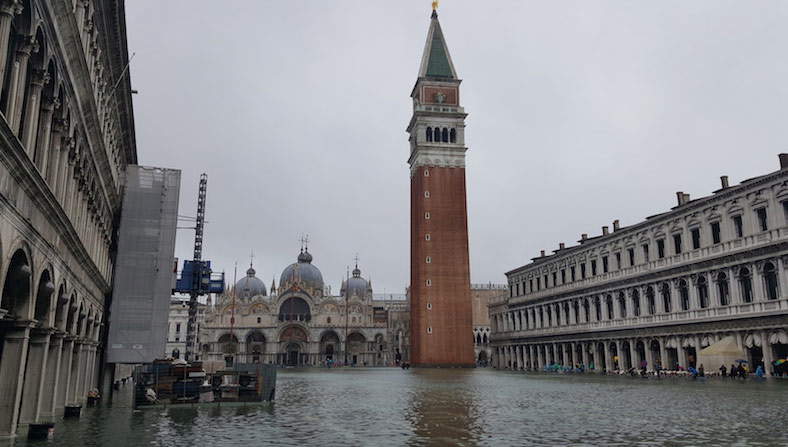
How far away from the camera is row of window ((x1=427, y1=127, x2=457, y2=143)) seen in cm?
8250

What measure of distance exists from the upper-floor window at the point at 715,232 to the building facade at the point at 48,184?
→ 1419 inches

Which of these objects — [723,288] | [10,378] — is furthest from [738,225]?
[10,378]

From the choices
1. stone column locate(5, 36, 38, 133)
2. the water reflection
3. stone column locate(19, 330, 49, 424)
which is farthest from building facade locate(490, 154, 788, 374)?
stone column locate(5, 36, 38, 133)

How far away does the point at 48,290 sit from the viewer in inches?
559

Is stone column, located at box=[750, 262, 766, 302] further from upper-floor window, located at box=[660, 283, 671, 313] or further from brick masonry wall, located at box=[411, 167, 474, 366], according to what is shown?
brick masonry wall, located at box=[411, 167, 474, 366]

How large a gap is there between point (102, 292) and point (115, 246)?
4.87m

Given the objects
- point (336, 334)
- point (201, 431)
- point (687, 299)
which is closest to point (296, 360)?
point (336, 334)

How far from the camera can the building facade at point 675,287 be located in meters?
37.4

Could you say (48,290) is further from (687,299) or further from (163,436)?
(687,299)

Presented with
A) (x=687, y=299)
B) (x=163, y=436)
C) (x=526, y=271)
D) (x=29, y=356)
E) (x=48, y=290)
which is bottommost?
(x=163, y=436)

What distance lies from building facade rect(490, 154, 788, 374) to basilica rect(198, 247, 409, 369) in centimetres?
4010

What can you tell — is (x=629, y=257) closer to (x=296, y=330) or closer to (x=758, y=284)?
(x=758, y=284)

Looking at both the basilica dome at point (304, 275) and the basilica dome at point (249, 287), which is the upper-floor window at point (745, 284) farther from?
the basilica dome at point (249, 287)

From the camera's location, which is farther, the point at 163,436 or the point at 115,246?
the point at 115,246
